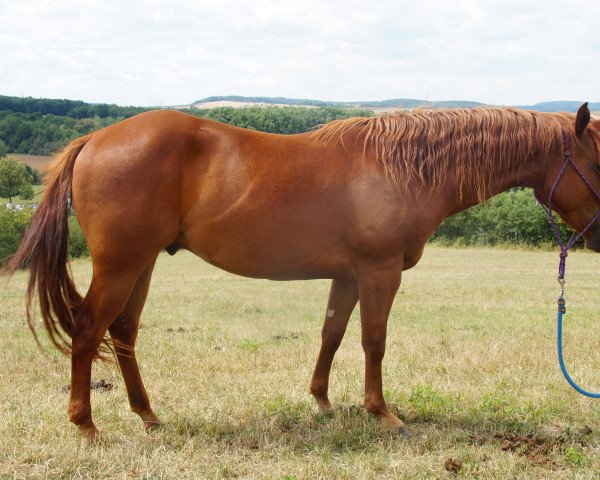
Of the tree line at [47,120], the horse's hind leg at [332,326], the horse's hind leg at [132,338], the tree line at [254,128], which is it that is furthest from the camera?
the tree line at [47,120]

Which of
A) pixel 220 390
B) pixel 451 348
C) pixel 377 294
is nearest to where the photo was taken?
pixel 377 294

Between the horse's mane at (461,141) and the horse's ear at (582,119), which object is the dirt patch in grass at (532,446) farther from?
the horse's ear at (582,119)

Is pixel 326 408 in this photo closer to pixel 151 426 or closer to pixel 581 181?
pixel 151 426

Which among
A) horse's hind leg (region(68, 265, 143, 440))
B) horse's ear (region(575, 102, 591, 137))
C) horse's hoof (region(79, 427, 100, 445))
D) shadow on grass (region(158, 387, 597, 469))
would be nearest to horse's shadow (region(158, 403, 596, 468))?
shadow on grass (region(158, 387, 597, 469))

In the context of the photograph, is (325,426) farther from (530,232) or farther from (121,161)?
(530,232)

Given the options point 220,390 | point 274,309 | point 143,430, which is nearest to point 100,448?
point 143,430

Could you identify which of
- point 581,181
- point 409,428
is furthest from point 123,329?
point 581,181

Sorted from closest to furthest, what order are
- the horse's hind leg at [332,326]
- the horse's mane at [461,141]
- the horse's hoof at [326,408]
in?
the horse's mane at [461,141] < the horse's hind leg at [332,326] < the horse's hoof at [326,408]

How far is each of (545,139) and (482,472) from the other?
95.2 inches

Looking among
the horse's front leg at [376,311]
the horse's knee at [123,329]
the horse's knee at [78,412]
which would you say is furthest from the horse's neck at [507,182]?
the horse's knee at [78,412]

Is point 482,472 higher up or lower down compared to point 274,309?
higher up

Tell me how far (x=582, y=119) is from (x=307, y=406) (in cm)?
309

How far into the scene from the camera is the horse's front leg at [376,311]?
4.27 m

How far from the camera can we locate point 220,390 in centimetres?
545
